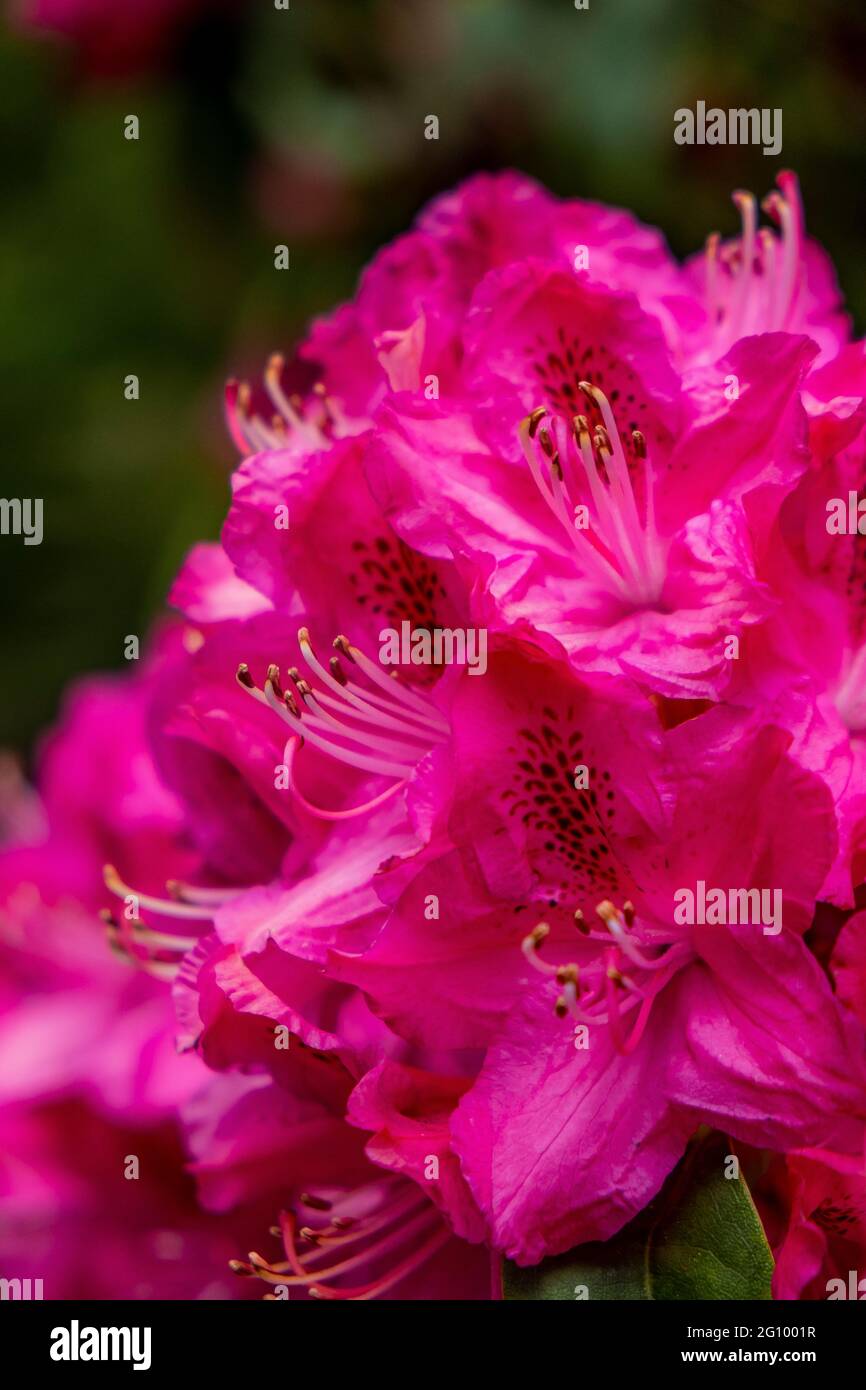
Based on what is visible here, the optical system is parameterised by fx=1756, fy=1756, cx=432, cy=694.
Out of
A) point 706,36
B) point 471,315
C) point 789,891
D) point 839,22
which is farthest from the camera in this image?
point 706,36

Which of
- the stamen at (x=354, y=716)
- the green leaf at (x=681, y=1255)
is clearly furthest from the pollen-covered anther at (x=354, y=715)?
the green leaf at (x=681, y=1255)

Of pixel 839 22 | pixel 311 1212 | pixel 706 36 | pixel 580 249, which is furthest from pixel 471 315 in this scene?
pixel 706 36

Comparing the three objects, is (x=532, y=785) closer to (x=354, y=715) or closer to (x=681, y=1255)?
(x=354, y=715)

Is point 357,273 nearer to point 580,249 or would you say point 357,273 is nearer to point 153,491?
point 153,491

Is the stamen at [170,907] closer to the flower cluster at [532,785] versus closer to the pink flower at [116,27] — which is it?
the flower cluster at [532,785]

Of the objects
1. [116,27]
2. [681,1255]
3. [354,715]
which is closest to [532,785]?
[354,715]
